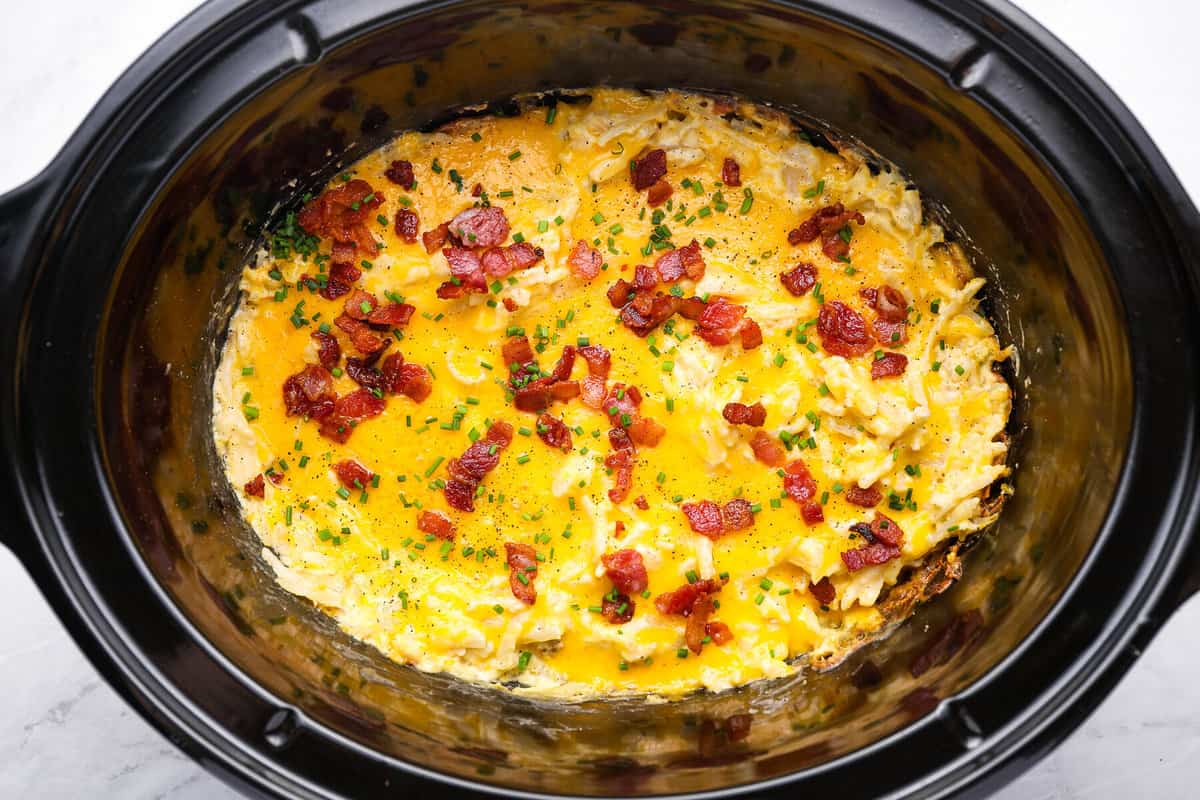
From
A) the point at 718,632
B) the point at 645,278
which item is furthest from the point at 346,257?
the point at 718,632

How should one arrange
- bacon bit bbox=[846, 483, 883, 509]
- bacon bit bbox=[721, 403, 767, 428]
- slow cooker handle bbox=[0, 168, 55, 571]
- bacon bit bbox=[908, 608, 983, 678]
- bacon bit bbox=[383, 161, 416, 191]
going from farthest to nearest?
bacon bit bbox=[383, 161, 416, 191], bacon bit bbox=[846, 483, 883, 509], bacon bit bbox=[721, 403, 767, 428], bacon bit bbox=[908, 608, 983, 678], slow cooker handle bbox=[0, 168, 55, 571]

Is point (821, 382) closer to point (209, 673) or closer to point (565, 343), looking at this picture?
point (565, 343)

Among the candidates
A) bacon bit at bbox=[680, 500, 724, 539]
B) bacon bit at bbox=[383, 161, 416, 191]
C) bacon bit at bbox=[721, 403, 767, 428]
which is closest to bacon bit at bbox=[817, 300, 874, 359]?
bacon bit at bbox=[721, 403, 767, 428]

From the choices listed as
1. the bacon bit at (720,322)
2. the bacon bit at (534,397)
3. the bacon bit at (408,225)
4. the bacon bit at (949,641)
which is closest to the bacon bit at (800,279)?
the bacon bit at (720,322)

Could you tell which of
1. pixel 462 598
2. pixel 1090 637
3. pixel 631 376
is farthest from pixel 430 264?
pixel 1090 637

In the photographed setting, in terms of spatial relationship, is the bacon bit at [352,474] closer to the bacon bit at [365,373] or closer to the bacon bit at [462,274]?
the bacon bit at [365,373]

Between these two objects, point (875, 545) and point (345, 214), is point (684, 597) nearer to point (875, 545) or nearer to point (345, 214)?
point (875, 545)

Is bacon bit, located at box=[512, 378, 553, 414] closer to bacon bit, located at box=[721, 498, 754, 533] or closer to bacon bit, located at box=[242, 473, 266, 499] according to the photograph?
bacon bit, located at box=[721, 498, 754, 533]
